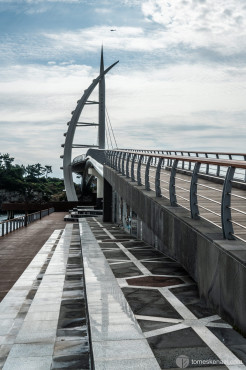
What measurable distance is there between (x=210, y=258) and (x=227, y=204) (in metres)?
0.81

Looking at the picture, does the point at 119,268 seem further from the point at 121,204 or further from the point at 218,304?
the point at 121,204

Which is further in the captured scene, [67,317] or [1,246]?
[1,246]

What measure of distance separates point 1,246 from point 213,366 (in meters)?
16.2

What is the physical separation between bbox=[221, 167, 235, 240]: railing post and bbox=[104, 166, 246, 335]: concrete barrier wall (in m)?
0.14

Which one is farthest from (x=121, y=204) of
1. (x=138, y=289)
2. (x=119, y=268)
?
(x=138, y=289)

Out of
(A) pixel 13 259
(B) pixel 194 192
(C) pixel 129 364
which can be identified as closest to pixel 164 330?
(C) pixel 129 364

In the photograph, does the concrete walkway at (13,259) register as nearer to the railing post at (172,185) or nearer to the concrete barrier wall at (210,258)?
the concrete barrier wall at (210,258)

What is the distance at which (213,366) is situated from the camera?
434 centimetres

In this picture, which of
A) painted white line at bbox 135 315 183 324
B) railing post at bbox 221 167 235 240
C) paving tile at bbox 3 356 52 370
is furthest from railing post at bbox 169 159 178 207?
paving tile at bbox 3 356 52 370

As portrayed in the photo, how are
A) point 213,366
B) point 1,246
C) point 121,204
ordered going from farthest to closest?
point 121,204, point 1,246, point 213,366

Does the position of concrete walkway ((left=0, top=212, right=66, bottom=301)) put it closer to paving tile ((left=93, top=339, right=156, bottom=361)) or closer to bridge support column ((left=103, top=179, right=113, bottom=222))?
paving tile ((left=93, top=339, right=156, bottom=361))

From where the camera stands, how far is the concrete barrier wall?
5301 mm

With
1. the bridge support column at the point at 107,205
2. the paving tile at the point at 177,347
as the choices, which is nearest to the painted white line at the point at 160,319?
the paving tile at the point at 177,347

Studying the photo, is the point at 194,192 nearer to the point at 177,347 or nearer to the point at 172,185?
the point at 172,185
